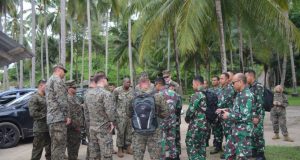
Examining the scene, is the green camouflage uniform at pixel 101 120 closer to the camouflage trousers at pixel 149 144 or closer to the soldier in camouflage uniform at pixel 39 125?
the camouflage trousers at pixel 149 144

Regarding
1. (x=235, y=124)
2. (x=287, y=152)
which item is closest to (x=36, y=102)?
(x=235, y=124)

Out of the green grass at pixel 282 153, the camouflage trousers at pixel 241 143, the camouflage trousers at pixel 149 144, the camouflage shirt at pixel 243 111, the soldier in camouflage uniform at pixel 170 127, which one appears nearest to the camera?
the camouflage shirt at pixel 243 111

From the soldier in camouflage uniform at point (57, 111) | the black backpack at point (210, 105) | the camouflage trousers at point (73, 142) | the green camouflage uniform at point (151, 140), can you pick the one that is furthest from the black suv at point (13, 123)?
the black backpack at point (210, 105)

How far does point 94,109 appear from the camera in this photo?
6594 millimetres

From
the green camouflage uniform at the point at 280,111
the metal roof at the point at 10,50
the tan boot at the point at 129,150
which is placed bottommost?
the tan boot at the point at 129,150

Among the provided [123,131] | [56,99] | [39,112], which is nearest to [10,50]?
[56,99]

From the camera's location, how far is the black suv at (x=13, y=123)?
10.6m

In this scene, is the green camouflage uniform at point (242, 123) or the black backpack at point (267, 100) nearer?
the green camouflage uniform at point (242, 123)

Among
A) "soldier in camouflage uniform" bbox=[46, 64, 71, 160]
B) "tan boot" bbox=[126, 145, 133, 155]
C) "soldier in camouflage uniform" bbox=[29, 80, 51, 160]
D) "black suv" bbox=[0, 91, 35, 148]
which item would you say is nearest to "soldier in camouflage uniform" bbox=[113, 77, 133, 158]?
"tan boot" bbox=[126, 145, 133, 155]

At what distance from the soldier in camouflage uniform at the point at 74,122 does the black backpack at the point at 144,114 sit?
6.25 feet

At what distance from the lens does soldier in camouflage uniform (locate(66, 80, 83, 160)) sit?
25.7 feet

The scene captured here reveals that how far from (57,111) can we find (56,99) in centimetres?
22

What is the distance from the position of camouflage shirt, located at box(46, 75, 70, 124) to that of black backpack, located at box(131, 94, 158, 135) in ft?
4.73

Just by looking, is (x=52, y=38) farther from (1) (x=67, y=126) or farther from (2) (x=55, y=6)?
(1) (x=67, y=126)
